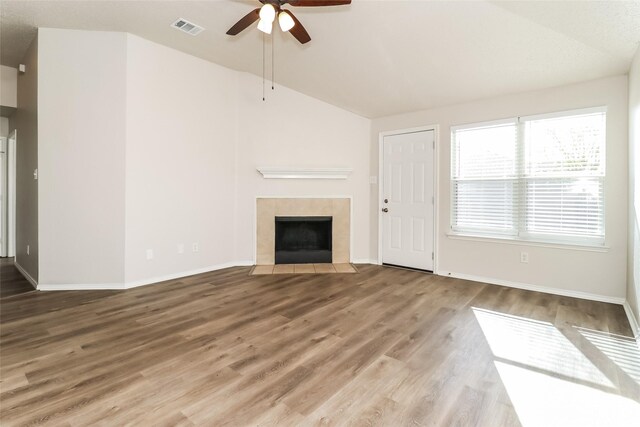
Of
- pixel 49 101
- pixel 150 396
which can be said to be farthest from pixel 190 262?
pixel 150 396

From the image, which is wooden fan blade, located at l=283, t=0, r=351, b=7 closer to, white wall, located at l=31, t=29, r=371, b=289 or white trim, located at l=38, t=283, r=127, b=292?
white wall, located at l=31, t=29, r=371, b=289

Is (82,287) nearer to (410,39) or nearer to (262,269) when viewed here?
(262,269)

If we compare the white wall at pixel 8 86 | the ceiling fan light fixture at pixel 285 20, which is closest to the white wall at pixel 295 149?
the ceiling fan light fixture at pixel 285 20

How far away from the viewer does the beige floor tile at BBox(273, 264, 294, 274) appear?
4355 mm

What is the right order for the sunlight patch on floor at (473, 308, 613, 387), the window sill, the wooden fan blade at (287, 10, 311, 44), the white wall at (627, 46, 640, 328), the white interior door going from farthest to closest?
the white interior door < the window sill < the wooden fan blade at (287, 10, 311, 44) < the white wall at (627, 46, 640, 328) < the sunlight patch on floor at (473, 308, 613, 387)

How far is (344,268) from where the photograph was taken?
460cm

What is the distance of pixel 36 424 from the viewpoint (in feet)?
4.67

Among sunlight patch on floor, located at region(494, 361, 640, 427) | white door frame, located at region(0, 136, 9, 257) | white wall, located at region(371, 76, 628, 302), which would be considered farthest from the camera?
white door frame, located at region(0, 136, 9, 257)

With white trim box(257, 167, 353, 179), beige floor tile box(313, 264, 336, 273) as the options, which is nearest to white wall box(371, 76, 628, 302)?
white trim box(257, 167, 353, 179)

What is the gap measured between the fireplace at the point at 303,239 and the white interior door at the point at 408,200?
0.96 metres

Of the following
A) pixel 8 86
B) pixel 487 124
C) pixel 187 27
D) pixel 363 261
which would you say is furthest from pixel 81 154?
pixel 487 124

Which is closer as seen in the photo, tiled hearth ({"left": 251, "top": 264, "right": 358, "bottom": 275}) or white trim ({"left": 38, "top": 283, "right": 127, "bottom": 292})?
white trim ({"left": 38, "top": 283, "right": 127, "bottom": 292})

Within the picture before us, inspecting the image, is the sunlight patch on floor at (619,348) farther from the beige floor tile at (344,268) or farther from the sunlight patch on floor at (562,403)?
the beige floor tile at (344,268)

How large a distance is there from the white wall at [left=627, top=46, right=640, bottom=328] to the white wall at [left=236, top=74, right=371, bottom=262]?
10.0 ft
